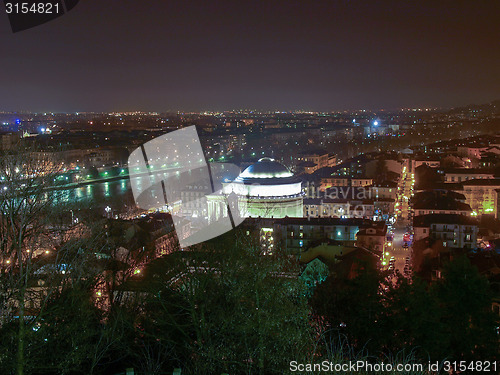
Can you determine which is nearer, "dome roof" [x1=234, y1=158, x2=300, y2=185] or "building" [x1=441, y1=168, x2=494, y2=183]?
"dome roof" [x1=234, y1=158, x2=300, y2=185]

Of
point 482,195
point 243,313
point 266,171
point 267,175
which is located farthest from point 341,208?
point 243,313

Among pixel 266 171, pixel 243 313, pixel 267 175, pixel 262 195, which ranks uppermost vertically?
pixel 243 313

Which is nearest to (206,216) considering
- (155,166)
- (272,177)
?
(272,177)

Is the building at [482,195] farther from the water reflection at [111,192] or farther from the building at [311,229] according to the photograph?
the water reflection at [111,192]

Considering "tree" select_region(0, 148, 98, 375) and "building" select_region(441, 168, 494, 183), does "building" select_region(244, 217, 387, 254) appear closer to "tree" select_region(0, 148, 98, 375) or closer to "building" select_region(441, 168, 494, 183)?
"tree" select_region(0, 148, 98, 375)

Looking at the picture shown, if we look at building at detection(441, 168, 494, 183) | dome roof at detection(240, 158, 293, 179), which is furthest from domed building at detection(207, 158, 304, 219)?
building at detection(441, 168, 494, 183)

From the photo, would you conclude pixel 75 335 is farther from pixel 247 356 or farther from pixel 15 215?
pixel 247 356

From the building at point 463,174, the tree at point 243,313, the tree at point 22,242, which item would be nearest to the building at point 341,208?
the building at point 463,174

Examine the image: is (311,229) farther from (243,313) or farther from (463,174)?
(463,174)
